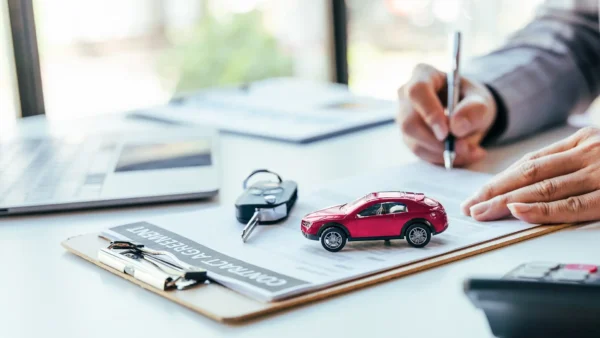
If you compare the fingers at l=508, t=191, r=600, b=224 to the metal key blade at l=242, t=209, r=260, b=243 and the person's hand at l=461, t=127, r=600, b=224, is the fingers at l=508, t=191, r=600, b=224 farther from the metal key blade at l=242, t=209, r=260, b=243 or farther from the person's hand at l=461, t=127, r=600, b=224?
the metal key blade at l=242, t=209, r=260, b=243

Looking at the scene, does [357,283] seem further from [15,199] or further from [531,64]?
[531,64]

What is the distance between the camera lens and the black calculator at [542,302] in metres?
0.48

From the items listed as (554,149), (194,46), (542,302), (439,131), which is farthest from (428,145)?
(194,46)

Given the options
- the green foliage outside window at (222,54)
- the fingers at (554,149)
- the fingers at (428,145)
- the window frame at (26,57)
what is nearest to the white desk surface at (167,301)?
the fingers at (554,149)

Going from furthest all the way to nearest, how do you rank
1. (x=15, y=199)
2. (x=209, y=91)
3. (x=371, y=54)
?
(x=371, y=54) → (x=209, y=91) → (x=15, y=199)

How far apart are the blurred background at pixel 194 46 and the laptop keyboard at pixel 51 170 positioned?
6.57 ft

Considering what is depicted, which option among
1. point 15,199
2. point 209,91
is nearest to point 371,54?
point 209,91

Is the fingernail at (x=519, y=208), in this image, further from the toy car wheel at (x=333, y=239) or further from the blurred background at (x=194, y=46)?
the blurred background at (x=194, y=46)

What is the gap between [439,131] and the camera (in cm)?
102

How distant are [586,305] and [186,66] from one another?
14.7ft

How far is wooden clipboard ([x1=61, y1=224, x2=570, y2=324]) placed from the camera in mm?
581

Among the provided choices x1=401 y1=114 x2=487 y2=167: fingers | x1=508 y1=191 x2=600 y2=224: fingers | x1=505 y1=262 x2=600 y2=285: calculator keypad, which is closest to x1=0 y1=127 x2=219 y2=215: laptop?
x1=401 y1=114 x2=487 y2=167: fingers

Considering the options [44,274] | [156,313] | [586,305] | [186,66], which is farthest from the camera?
[186,66]

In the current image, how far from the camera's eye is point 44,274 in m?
0.72
